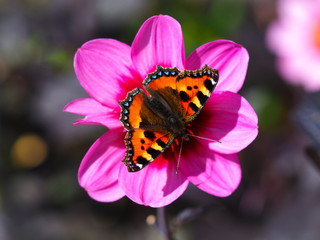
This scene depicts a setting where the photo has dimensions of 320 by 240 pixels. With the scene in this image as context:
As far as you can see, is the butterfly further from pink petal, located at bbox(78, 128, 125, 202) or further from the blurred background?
the blurred background

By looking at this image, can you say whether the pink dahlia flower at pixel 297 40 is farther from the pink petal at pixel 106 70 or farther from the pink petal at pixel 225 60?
the pink petal at pixel 106 70

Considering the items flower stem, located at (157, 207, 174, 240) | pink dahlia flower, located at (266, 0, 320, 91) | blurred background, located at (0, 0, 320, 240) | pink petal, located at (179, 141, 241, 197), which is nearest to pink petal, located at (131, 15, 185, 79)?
pink petal, located at (179, 141, 241, 197)

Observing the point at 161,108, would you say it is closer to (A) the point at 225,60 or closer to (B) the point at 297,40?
(A) the point at 225,60

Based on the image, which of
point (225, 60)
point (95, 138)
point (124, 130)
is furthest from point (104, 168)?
point (95, 138)

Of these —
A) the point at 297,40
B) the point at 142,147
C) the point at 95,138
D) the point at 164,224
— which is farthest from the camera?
the point at 297,40

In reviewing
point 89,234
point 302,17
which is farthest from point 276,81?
point 89,234

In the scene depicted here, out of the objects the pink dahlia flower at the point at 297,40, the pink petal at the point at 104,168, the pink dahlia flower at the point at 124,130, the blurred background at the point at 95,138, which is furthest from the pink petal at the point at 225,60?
the pink dahlia flower at the point at 297,40
